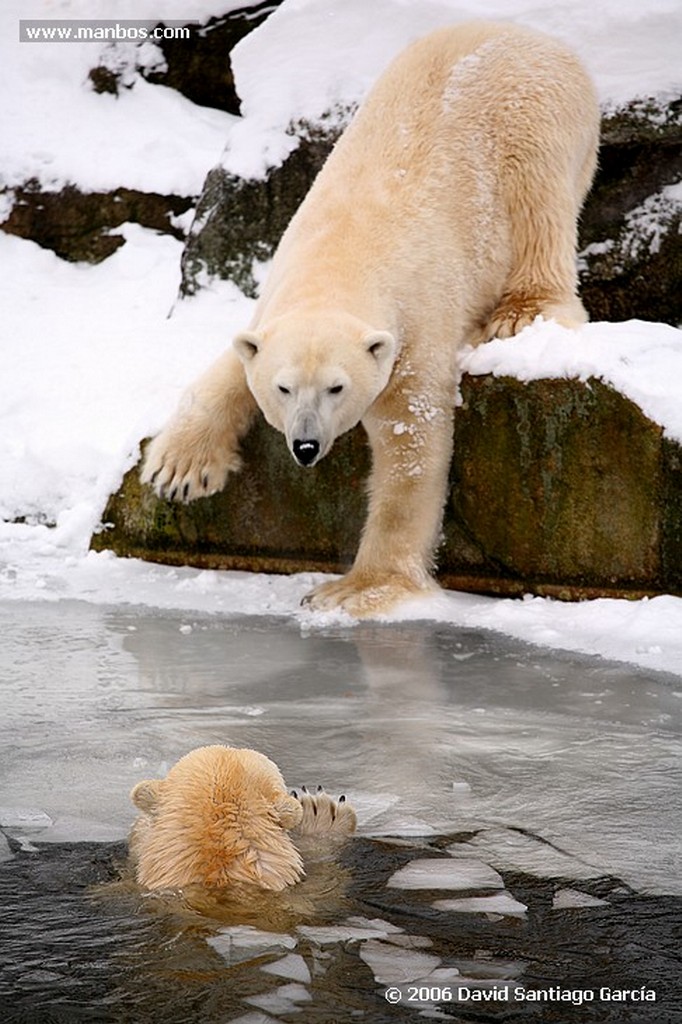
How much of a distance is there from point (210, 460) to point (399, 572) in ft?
2.62

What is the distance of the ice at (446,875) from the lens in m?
2.32

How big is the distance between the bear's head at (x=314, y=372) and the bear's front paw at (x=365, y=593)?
50cm

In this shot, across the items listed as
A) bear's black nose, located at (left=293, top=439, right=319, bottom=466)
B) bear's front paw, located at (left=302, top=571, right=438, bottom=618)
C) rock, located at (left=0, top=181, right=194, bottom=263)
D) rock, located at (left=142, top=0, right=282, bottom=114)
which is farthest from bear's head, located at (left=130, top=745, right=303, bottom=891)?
rock, located at (left=142, top=0, right=282, bottom=114)

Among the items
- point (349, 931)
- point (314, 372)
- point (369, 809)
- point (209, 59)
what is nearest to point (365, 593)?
point (314, 372)

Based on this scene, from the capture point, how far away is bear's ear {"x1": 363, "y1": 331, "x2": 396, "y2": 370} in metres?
4.48

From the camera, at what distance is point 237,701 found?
3498mm

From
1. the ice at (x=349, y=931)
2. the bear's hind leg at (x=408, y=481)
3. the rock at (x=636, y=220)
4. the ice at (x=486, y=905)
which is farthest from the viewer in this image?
the rock at (x=636, y=220)

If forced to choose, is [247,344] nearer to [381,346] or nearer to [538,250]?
[381,346]

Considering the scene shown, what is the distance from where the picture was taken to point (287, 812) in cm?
236

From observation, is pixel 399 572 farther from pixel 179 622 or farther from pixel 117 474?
pixel 117 474

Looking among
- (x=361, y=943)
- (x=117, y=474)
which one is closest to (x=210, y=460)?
(x=117, y=474)

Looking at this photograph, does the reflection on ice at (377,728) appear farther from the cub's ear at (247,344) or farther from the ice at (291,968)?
the cub's ear at (247,344)

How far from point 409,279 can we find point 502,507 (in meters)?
0.83

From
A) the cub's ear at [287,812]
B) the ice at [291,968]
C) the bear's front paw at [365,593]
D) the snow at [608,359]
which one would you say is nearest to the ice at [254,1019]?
the ice at [291,968]
